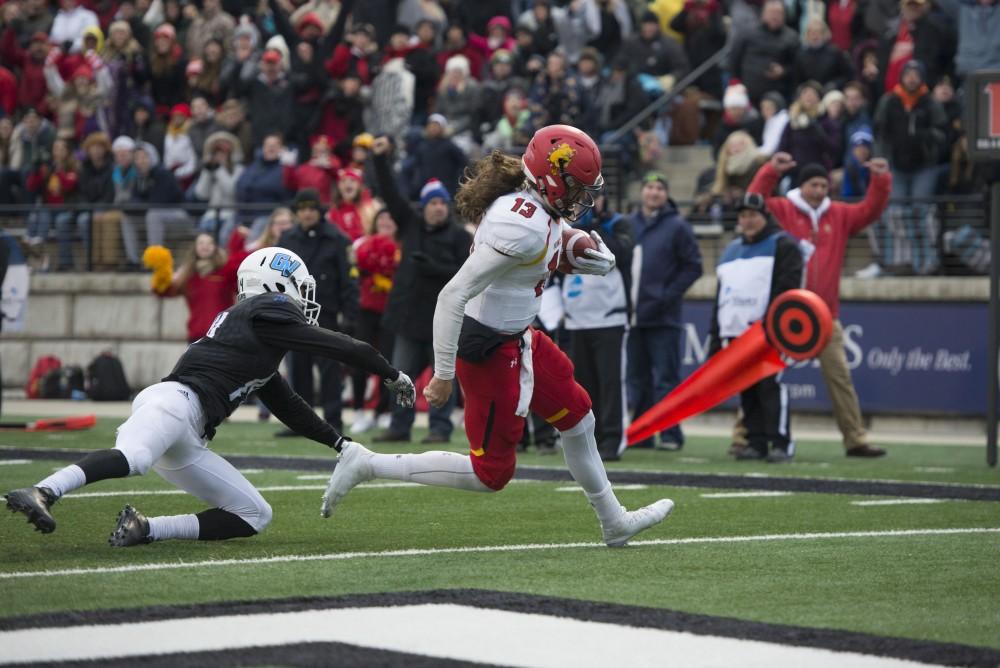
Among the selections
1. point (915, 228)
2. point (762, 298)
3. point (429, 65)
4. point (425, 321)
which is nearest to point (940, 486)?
point (762, 298)

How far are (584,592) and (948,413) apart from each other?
1198cm

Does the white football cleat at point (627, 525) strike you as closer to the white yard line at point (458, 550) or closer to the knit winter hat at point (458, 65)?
the white yard line at point (458, 550)

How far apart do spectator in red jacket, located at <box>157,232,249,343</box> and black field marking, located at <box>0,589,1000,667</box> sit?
11.3 meters

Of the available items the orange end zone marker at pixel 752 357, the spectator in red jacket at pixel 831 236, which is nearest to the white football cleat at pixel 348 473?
the orange end zone marker at pixel 752 357

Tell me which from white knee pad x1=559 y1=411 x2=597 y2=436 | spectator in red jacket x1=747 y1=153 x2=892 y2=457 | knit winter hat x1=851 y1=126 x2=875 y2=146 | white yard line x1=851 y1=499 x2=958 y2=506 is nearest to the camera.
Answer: white knee pad x1=559 y1=411 x2=597 y2=436

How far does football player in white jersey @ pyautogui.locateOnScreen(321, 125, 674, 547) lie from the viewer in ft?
24.3

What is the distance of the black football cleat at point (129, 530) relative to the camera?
7.57 m

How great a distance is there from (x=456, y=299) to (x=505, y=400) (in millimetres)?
515

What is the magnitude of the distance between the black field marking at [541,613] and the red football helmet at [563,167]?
198cm

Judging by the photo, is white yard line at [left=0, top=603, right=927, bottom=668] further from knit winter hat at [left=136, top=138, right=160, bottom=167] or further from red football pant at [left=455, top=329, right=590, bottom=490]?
knit winter hat at [left=136, top=138, right=160, bottom=167]

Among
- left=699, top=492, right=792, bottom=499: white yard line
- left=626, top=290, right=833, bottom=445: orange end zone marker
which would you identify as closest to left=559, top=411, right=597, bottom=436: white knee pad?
left=699, top=492, right=792, bottom=499: white yard line

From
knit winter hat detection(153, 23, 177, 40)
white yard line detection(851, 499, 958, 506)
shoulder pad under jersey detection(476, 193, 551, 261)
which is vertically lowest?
white yard line detection(851, 499, 958, 506)

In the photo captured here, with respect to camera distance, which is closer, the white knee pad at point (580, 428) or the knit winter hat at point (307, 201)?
the white knee pad at point (580, 428)

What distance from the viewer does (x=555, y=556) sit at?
7.54 meters
